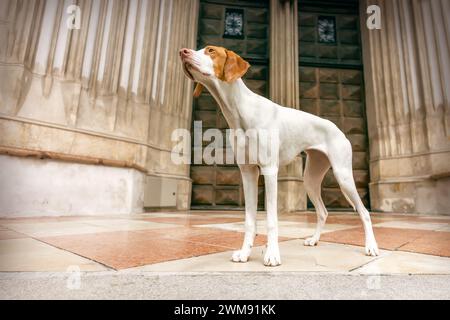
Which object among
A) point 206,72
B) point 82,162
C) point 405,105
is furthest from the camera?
point 405,105

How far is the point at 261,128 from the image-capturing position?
1070 mm

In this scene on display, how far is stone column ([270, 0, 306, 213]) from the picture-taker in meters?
4.92

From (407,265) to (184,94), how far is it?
487cm

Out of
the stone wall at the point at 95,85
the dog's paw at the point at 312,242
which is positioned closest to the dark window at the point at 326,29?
the stone wall at the point at 95,85

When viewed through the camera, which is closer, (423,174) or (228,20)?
(423,174)

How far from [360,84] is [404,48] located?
3.23 feet

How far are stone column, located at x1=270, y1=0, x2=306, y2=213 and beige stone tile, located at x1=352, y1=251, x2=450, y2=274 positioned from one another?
12.6 feet

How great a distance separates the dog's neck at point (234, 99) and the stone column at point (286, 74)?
4.02m

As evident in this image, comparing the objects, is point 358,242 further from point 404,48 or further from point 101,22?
point 404,48

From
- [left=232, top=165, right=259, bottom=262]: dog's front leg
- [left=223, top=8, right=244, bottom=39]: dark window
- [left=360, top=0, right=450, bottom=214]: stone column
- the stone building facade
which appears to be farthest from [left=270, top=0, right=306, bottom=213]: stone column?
[left=232, top=165, right=259, bottom=262]: dog's front leg

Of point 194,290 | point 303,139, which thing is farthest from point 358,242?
point 194,290

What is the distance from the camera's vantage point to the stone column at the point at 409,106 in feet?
14.2

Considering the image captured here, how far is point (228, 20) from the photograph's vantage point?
6039 millimetres

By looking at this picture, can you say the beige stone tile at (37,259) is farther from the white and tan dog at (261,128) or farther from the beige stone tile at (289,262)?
the white and tan dog at (261,128)
